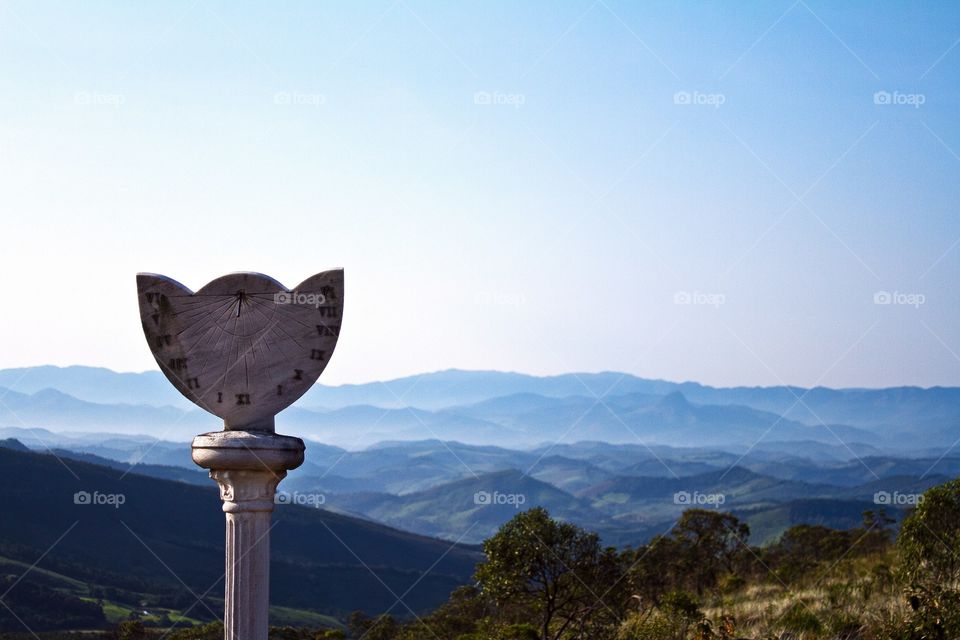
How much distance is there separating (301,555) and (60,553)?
32389 mm

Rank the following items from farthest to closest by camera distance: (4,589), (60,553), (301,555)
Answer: (301,555) < (60,553) < (4,589)

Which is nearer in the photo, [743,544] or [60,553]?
[743,544]

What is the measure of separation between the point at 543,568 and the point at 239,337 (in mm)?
11351

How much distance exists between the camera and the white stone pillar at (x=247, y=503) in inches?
289

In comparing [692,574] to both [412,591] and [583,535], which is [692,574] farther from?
[412,591]

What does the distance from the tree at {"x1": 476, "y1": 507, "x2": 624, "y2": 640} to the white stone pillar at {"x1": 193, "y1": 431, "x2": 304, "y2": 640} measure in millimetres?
9032

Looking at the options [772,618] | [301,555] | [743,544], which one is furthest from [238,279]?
[301,555]

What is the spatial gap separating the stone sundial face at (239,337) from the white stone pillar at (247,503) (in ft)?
0.89

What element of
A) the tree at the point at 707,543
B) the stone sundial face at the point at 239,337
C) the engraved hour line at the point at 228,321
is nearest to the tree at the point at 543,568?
the stone sundial face at the point at 239,337

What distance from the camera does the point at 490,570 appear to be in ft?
56.7

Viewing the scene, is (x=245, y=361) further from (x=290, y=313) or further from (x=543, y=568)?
(x=543, y=568)

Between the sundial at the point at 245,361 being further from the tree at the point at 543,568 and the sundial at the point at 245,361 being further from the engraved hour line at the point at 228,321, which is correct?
the tree at the point at 543,568

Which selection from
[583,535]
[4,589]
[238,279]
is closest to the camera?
[238,279]

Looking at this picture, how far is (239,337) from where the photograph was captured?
754cm
